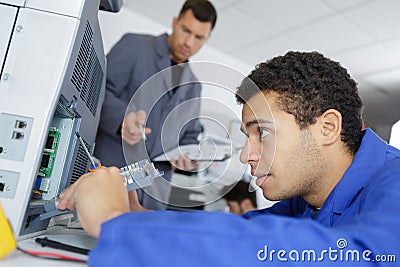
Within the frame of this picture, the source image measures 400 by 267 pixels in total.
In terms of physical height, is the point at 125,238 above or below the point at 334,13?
below

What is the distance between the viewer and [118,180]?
540 mm

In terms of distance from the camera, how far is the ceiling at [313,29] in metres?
2.81

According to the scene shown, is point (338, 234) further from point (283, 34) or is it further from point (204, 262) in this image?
point (283, 34)

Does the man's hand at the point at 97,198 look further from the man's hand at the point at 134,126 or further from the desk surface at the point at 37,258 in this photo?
the man's hand at the point at 134,126

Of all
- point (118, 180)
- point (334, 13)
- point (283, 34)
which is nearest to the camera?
point (118, 180)

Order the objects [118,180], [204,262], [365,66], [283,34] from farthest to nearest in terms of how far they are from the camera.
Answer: [365,66] → [283,34] → [118,180] → [204,262]

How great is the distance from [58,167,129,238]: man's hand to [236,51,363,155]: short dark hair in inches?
13.5

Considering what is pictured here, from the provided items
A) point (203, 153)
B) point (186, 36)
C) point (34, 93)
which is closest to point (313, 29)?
point (186, 36)

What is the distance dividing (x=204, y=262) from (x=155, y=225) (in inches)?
2.3

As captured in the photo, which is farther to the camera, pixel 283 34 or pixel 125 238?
pixel 283 34

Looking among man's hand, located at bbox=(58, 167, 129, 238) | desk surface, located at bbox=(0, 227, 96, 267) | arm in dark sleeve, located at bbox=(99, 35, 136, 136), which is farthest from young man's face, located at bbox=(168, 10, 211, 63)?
man's hand, located at bbox=(58, 167, 129, 238)

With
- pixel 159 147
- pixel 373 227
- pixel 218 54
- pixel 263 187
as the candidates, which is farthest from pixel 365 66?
pixel 373 227

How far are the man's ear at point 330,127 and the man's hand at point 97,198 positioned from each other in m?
0.44

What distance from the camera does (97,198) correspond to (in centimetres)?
49
